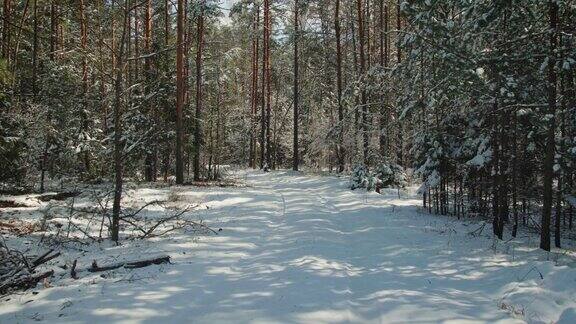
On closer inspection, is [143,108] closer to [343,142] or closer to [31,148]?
[31,148]

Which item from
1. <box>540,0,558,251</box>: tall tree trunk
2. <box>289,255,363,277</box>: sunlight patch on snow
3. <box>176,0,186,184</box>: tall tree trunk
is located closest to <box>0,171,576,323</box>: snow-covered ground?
<box>289,255,363,277</box>: sunlight patch on snow

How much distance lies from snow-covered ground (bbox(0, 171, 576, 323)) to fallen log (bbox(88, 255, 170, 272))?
0.45 ft

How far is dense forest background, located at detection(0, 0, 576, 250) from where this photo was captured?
10219 mm

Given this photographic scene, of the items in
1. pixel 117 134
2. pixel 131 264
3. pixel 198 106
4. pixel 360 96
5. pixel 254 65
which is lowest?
pixel 131 264

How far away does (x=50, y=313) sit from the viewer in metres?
5.42

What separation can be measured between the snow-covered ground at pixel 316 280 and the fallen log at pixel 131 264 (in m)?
0.14

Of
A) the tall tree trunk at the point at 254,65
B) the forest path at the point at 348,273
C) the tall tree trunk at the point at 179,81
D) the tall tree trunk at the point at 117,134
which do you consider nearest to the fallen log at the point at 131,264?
the forest path at the point at 348,273

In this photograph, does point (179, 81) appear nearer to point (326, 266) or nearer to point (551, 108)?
point (326, 266)

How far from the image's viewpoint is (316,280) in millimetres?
6844

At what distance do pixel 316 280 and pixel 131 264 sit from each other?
3.10 m

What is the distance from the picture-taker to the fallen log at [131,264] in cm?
708

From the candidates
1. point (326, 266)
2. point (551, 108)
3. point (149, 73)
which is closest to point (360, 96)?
point (149, 73)

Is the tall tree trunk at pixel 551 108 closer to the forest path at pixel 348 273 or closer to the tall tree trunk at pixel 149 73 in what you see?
the forest path at pixel 348 273

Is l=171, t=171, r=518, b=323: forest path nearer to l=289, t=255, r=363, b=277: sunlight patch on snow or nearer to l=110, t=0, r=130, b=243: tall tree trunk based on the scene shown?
l=289, t=255, r=363, b=277: sunlight patch on snow
